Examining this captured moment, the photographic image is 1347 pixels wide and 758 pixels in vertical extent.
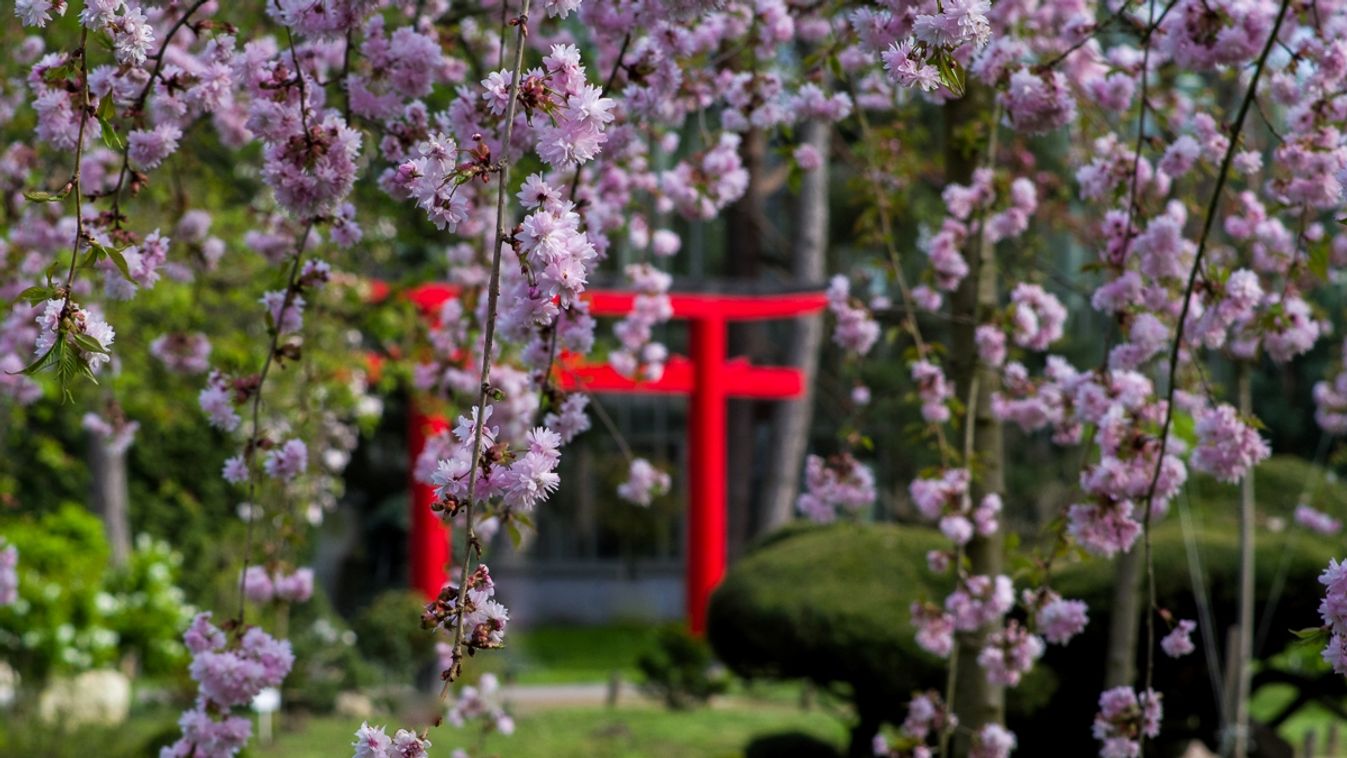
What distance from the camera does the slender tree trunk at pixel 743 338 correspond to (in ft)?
53.2

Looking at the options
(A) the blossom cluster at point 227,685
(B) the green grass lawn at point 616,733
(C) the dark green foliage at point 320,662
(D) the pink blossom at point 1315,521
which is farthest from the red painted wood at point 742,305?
(A) the blossom cluster at point 227,685

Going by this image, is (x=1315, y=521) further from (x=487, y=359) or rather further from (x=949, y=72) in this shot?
(x=487, y=359)

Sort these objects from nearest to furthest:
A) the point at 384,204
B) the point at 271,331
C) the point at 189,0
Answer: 1. the point at 271,331
2. the point at 189,0
3. the point at 384,204

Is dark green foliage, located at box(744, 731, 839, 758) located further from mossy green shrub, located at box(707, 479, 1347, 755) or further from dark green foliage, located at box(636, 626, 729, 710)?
dark green foliage, located at box(636, 626, 729, 710)

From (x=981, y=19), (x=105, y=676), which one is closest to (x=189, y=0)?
(x=981, y=19)

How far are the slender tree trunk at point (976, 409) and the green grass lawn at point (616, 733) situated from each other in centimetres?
432

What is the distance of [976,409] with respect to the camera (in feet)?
Answer: 13.8

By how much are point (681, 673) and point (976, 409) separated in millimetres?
7951

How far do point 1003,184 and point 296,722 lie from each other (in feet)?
26.8

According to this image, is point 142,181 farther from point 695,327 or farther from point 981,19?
point 695,327

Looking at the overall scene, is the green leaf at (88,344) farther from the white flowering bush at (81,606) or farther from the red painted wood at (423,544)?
the red painted wood at (423,544)

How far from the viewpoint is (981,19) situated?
1.94 metres

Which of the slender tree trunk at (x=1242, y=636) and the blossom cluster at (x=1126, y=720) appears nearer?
the blossom cluster at (x=1126, y=720)

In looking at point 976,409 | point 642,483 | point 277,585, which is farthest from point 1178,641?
point 277,585
